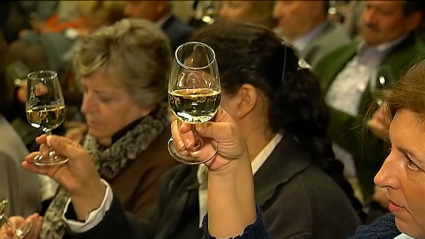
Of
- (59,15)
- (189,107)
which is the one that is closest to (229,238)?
(189,107)

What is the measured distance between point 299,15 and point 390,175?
252 cm

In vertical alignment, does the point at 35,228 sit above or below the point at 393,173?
below

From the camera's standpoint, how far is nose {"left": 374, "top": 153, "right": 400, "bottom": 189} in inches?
47.9

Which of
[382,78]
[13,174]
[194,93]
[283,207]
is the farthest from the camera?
[382,78]

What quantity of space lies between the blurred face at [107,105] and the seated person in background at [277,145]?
461 mm

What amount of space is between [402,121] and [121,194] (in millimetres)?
1243

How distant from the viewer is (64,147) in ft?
5.90

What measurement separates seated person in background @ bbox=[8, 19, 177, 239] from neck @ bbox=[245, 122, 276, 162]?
1.71 feet

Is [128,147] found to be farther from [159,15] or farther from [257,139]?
[159,15]

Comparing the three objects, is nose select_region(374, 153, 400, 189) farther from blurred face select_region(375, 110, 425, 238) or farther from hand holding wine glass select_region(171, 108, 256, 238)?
hand holding wine glass select_region(171, 108, 256, 238)

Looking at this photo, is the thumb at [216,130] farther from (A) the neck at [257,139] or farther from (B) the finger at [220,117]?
(A) the neck at [257,139]

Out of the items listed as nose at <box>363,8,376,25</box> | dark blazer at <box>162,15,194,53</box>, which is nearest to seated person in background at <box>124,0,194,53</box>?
dark blazer at <box>162,15,194,53</box>

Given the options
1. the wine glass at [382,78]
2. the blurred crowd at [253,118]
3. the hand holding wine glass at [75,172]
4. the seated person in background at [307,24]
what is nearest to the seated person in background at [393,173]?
the blurred crowd at [253,118]

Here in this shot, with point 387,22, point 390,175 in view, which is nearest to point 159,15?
point 387,22
